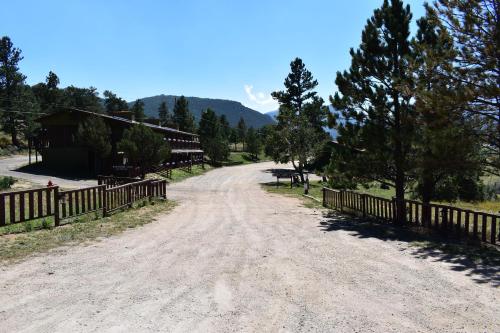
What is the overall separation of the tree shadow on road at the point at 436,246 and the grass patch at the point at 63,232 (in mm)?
6569

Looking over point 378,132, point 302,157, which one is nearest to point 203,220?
point 378,132

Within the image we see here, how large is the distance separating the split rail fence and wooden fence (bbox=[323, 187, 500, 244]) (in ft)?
31.0

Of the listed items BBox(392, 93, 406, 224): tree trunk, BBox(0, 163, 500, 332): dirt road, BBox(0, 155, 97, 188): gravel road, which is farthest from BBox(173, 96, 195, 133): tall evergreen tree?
BBox(0, 163, 500, 332): dirt road

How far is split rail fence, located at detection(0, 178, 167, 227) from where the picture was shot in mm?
10383

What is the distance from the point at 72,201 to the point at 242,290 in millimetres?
8749

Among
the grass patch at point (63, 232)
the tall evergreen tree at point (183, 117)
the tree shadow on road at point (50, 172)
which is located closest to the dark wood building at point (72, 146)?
the tree shadow on road at point (50, 172)

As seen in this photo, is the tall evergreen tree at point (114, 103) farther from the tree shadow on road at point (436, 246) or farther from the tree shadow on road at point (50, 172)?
the tree shadow on road at point (436, 246)

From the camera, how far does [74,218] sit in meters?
12.7


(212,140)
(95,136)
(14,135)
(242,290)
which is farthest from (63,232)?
(212,140)

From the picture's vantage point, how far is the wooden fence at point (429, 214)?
35.5 ft

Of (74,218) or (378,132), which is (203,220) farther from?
(378,132)

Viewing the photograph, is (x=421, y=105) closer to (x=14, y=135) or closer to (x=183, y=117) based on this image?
(x=14, y=135)

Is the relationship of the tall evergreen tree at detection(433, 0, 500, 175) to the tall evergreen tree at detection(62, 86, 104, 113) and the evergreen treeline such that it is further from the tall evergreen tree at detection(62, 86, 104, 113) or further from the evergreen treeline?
the tall evergreen tree at detection(62, 86, 104, 113)

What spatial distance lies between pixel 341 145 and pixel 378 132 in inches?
82.3
